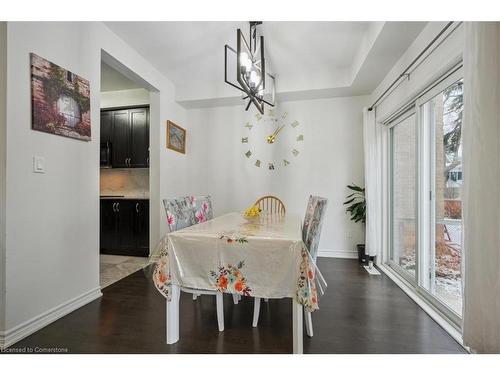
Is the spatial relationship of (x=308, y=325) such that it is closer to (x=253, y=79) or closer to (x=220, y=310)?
(x=220, y=310)

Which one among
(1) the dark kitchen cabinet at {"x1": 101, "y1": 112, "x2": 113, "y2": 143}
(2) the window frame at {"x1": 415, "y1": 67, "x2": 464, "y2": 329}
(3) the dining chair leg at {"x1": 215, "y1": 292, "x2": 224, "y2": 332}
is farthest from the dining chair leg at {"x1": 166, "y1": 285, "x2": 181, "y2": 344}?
(1) the dark kitchen cabinet at {"x1": 101, "y1": 112, "x2": 113, "y2": 143}

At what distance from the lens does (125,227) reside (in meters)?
3.78

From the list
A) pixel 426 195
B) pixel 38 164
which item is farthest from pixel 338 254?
pixel 38 164

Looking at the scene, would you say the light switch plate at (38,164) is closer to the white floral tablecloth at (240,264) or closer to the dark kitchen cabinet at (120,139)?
the white floral tablecloth at (240,264)

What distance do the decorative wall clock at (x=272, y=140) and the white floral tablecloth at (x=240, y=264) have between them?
2446 millimetres

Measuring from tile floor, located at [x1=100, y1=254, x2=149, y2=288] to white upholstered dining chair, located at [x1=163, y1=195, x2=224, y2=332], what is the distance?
1223mm

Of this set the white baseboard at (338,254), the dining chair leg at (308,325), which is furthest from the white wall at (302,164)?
the dining chair leg at (308,325)

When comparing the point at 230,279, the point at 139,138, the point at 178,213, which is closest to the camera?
the point at 230,279

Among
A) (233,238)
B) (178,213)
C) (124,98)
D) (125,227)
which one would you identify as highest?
(124,98)

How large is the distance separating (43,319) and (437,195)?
3.28 meters

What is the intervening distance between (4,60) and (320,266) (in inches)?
141

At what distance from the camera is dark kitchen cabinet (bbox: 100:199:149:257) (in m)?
3.71

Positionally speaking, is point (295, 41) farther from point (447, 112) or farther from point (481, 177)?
point (481, 177)
